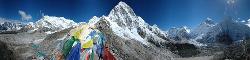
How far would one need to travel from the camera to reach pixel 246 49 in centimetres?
19788

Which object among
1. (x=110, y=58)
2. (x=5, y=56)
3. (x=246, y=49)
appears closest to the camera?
(x=110, y=58)

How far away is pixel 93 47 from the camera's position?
18.1 metres

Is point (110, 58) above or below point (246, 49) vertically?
below

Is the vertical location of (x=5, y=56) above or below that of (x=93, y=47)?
above

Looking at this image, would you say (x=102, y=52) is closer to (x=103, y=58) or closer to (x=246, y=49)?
(x=103, y=58)

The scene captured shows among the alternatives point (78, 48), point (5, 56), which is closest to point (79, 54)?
point (78, 48)

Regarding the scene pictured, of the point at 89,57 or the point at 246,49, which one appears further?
the point at 246,49

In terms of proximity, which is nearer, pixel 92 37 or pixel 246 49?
pixel 92 37

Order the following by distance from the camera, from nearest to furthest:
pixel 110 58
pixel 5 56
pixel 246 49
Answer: pixel 110 58, pixel 5 56, pixel 246 49

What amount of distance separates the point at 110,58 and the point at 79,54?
1.28 metres

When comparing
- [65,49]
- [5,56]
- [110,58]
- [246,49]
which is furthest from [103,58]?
[246,49]

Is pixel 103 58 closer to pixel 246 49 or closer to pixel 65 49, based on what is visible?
pixel 65 49

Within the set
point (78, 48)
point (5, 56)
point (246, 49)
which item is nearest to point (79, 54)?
point (78, 48)

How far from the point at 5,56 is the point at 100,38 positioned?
133664mm
